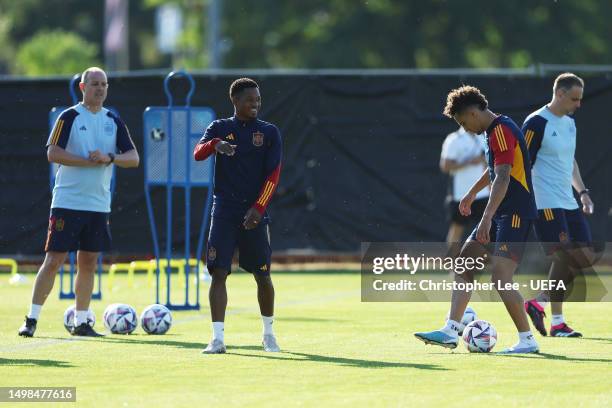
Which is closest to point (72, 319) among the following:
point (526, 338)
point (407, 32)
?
point (526, 338)

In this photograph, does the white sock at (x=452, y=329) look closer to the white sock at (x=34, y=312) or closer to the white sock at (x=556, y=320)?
the white sock at (x=556, y=320)

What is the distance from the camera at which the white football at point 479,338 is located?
35.9 feet

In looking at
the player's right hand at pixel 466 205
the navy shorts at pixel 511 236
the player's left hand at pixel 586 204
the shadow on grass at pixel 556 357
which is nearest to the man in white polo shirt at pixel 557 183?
the player's left hand at pixel 586 204

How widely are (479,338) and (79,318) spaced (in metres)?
3.69

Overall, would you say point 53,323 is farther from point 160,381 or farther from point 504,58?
point 504,58

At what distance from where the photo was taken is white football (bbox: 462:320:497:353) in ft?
35.9

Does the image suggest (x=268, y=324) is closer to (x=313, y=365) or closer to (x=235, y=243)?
(x=235, y=243)

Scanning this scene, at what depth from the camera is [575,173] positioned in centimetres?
1333

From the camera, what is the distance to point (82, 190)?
12.6m

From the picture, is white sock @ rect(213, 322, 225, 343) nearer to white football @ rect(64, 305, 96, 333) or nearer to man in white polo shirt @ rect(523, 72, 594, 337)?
white football @ rect(64, 305, 96, 333)

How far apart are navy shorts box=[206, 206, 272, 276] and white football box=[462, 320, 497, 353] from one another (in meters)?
1.64

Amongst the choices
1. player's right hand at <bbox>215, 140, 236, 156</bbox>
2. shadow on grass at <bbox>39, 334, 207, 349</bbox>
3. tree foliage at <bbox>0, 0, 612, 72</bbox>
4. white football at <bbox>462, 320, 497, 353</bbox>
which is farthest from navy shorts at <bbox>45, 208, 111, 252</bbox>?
tree foliage at <bbox>0, 0, 612, 72</bbox>

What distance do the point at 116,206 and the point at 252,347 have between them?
10.5m

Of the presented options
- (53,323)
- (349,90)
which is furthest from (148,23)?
(53,323)
